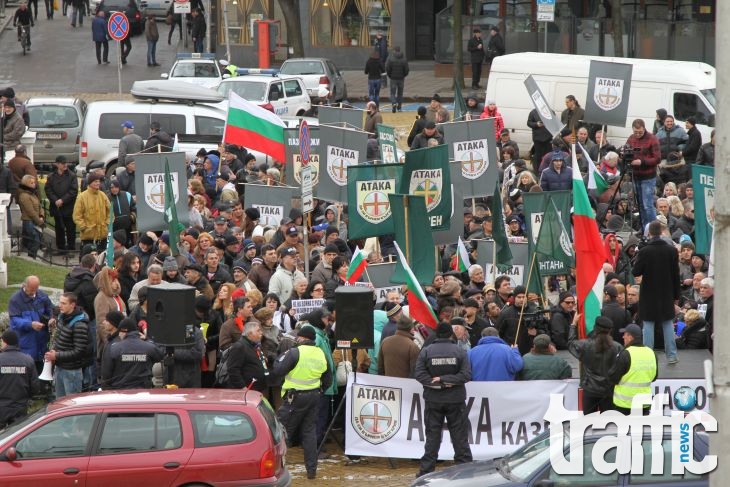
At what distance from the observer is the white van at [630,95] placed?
26.8m

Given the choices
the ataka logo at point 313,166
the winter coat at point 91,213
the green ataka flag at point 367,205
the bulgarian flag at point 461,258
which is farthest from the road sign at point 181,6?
the bulgarian flag at point 461,258

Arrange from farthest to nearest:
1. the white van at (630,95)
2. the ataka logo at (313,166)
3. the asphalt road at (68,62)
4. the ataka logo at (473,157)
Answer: the asphalt road at (68,62)
the white van at (630,95)
the ataka logo at (313,166)
the ataka logo at (473,157)

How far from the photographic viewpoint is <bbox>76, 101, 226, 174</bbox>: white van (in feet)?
87.1

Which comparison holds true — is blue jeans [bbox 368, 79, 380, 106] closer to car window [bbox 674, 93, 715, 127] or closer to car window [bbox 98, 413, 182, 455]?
car window [bbox 674, 93, 715, 127]

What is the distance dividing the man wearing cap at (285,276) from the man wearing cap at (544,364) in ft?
12.0

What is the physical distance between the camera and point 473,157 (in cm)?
2027

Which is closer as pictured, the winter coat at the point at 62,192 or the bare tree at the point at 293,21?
the winter coat at the point at 62,192

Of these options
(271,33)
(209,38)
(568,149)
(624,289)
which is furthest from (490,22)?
(624,289)

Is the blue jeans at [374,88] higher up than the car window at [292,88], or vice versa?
the car window at [292,88]

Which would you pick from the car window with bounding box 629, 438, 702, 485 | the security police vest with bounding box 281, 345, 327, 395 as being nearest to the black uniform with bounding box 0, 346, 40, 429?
the security police vest with bounding box 281, 345, 327, 395

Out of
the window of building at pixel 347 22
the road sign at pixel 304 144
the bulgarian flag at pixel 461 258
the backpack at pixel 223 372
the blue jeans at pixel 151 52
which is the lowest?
the backpack at pixel 223 372

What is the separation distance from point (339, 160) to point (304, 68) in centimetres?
1773

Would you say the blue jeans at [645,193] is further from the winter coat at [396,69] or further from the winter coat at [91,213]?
the winter coat at [396,69]

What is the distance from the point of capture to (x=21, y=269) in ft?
68.3
